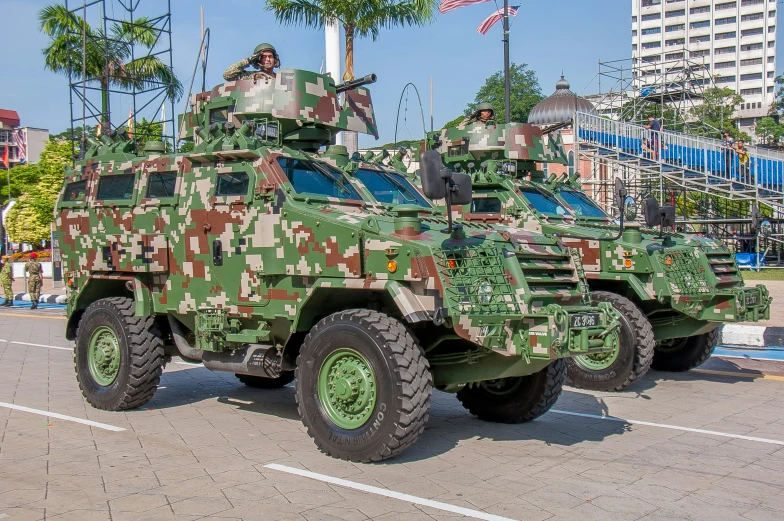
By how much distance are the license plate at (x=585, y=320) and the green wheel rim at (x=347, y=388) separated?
4.74ft

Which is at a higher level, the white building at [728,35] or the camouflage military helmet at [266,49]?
the white building at [728,35]

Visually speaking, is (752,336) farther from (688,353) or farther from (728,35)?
(728,35)

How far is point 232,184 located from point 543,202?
5.12 meters

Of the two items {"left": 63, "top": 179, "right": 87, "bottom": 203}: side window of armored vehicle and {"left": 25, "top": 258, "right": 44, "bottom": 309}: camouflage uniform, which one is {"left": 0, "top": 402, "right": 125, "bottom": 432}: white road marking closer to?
{"left": 63, "top": 179, "right": 87, "bottom": 203}: side window of armored vehicle

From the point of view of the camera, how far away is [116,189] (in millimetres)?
8383

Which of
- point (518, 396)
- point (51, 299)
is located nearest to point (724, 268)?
point (518, 396)

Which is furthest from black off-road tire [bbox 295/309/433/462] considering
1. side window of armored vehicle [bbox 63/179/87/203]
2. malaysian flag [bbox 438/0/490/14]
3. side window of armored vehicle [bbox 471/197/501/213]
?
malaysian flag [bbox 438/0/490/14]

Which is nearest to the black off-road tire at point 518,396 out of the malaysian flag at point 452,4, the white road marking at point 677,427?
the white road marking at point 677,427

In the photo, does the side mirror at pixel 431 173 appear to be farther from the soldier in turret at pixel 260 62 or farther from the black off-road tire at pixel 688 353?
the black off-road tire at pixel 688 353

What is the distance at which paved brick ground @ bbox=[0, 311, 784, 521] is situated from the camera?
16.8 ft

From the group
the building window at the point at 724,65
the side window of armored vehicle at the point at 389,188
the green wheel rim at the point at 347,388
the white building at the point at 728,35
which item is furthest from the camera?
the building window at the point at 724,65

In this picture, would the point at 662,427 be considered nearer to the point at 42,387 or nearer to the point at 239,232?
the point at 239,232

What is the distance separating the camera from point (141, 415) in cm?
793

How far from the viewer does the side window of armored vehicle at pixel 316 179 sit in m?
7.16
